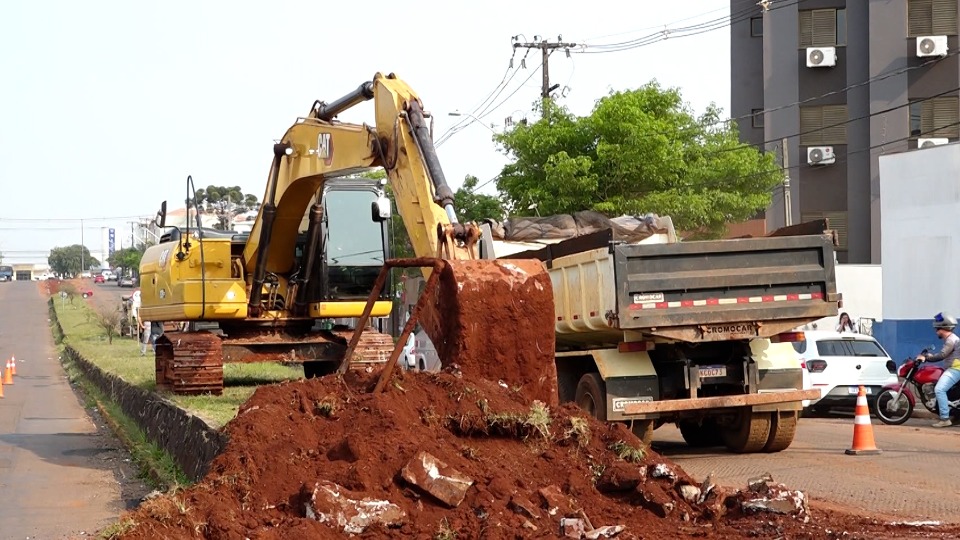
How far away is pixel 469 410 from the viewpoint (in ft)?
28.2

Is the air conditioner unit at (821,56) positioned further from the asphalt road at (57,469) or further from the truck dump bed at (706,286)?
the truck dump bed at (706,286)

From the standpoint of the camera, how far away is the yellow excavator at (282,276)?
55.7ft

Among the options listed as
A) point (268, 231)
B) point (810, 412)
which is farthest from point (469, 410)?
point (810, 412)

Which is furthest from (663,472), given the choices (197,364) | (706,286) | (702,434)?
(197,364)

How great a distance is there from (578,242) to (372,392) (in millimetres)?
5554

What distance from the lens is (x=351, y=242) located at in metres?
18.0

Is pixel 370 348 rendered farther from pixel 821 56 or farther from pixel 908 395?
pixel 821 56

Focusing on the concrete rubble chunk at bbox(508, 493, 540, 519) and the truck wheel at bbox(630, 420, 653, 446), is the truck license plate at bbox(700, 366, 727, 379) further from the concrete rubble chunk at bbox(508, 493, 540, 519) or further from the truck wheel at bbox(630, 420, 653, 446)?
the concrete rubble chunk at bbox(508, 493, 540, 519)

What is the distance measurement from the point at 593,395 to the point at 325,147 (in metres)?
4.51

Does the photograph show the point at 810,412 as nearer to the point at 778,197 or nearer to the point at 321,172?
the point at 321,172

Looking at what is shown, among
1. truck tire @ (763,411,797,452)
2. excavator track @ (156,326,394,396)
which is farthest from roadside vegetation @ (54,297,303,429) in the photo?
truck tire @ (763,411,797,452)

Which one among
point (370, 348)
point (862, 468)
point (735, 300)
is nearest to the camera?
point (862, 468)

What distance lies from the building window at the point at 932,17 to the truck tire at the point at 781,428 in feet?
94.1

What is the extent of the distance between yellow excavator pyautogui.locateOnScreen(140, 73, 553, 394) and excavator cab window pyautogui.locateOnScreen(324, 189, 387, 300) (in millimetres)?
15
